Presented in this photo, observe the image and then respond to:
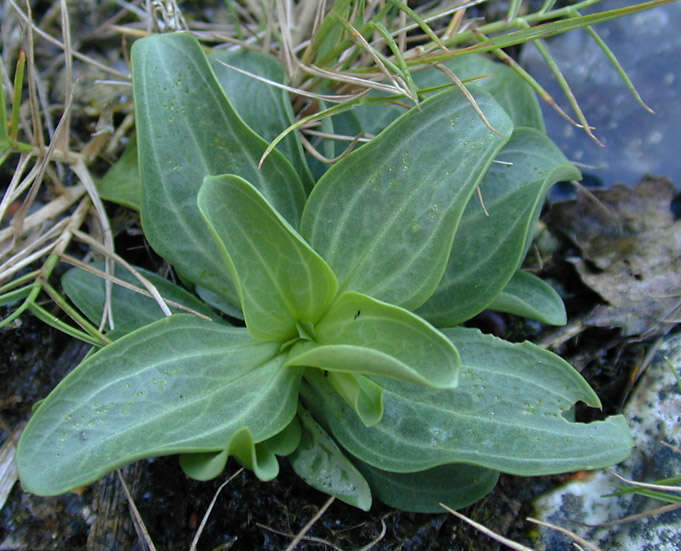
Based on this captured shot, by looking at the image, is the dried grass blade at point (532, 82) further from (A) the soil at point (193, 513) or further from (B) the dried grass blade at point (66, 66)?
(B) the dried grass blade at point (66, 66)

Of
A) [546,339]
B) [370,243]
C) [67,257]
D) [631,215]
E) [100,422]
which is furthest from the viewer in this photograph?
[631,215]

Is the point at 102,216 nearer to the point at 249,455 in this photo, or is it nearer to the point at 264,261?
the point at 264,261

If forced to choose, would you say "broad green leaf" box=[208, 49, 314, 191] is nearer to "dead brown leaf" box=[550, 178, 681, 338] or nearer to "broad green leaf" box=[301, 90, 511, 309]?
"broad green leaf" box=[301, 90, 511, 309]

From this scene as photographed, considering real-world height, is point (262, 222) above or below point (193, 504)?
above

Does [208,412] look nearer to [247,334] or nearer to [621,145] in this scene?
[247,334]

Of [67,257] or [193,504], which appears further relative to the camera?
[67,257]

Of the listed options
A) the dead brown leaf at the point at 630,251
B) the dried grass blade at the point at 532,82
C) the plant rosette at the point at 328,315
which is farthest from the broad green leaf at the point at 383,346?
the dead brown leaf at the point at 630,251

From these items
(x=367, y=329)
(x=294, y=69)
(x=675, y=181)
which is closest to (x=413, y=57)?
(x=294, y=69)
